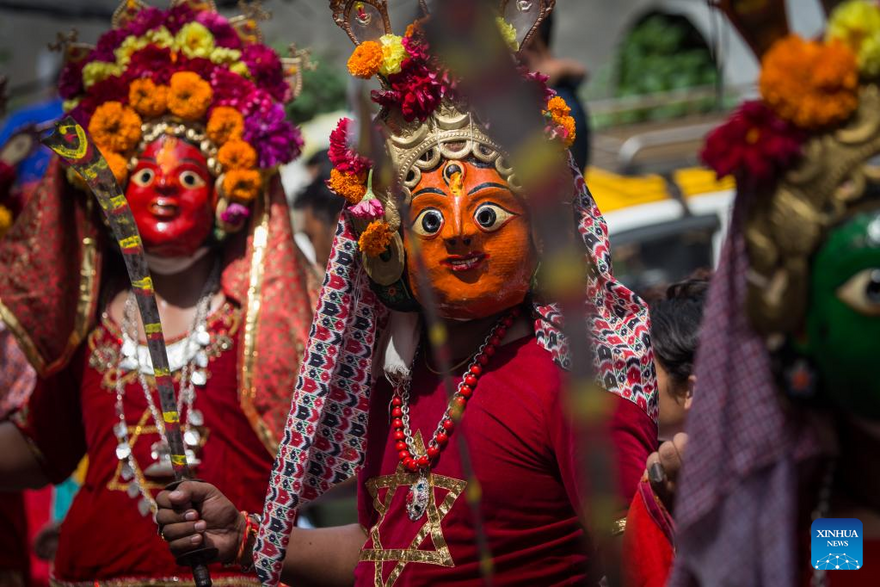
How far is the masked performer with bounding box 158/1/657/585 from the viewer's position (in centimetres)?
263

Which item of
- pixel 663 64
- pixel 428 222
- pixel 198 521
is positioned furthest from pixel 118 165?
pixel 663 64

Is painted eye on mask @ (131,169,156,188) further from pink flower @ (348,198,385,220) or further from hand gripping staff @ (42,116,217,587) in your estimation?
pink flower @ (348,198,385,220)

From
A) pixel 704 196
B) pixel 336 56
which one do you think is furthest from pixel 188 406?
pixel 336 56

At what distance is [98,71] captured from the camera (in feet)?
12.5

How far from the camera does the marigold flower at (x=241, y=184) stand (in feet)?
12.0

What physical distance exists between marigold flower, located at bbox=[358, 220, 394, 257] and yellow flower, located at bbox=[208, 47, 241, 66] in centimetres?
141

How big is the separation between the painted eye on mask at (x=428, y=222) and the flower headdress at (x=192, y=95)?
114cm

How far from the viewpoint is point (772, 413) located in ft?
5.88

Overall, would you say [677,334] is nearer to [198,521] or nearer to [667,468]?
[667,468]

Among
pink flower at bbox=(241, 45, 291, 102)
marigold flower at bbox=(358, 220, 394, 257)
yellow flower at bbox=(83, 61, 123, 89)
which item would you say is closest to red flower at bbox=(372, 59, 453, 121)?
marigold flower at bbox=(358, 220, 394, 257)

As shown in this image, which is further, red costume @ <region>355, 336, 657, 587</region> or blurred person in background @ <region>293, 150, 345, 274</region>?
blurred person in background @ <region>293, 150, 345, 274</region>

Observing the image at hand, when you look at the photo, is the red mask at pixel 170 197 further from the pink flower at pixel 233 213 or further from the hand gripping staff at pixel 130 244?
the hand gripping staff at pixel 130 244

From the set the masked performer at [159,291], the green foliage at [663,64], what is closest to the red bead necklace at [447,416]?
the masked performer at [159,291]

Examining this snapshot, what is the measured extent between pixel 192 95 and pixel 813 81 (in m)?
2.39
